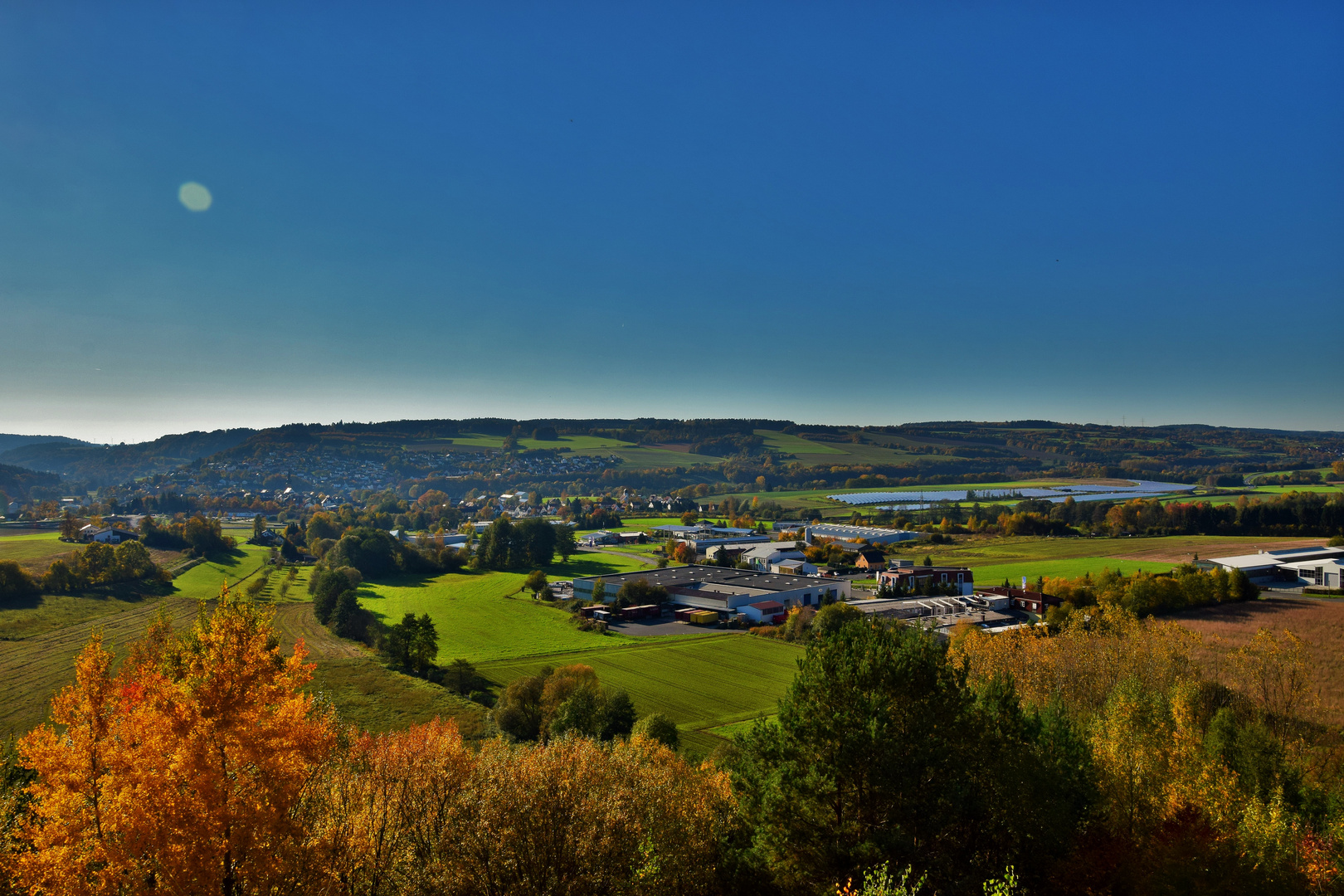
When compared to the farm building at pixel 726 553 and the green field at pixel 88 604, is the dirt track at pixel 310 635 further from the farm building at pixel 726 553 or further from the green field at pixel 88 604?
the farm building at pixel 726 553

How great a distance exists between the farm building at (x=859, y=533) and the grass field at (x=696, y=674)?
149 feet

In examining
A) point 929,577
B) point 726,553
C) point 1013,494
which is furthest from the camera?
point 1013,494

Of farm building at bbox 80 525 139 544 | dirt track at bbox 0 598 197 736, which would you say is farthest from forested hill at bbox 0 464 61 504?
dirt track at bbox 0 598 197 736

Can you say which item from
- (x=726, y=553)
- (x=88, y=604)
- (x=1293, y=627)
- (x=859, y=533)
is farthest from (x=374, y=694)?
(x=859, y=533)

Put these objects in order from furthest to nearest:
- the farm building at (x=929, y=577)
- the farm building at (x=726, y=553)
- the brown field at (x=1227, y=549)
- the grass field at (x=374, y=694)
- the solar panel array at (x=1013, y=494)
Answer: the solar panel array at (x=1013, y=494), the farm building at (x=726, y=553), the brown field at (x=1227, y=549), the farm building at (x=929, y=577), the grass field at (x=374, y=694)

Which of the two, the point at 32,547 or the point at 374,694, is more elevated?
the point at 32,547

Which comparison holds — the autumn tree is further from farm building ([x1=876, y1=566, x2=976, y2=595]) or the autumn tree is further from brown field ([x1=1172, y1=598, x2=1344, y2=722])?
brown field ([x1=1172, y1=598, x2=1344, y2=722])

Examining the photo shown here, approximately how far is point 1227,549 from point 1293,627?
31374 mm

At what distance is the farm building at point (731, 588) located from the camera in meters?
54.7

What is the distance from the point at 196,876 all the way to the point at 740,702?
26.1m

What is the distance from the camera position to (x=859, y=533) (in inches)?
3597

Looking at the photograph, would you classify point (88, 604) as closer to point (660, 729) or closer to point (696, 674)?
point (696, 674)

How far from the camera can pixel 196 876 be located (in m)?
9.23

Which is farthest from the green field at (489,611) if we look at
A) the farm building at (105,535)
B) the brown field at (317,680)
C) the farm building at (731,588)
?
the farm building at (105,535)
